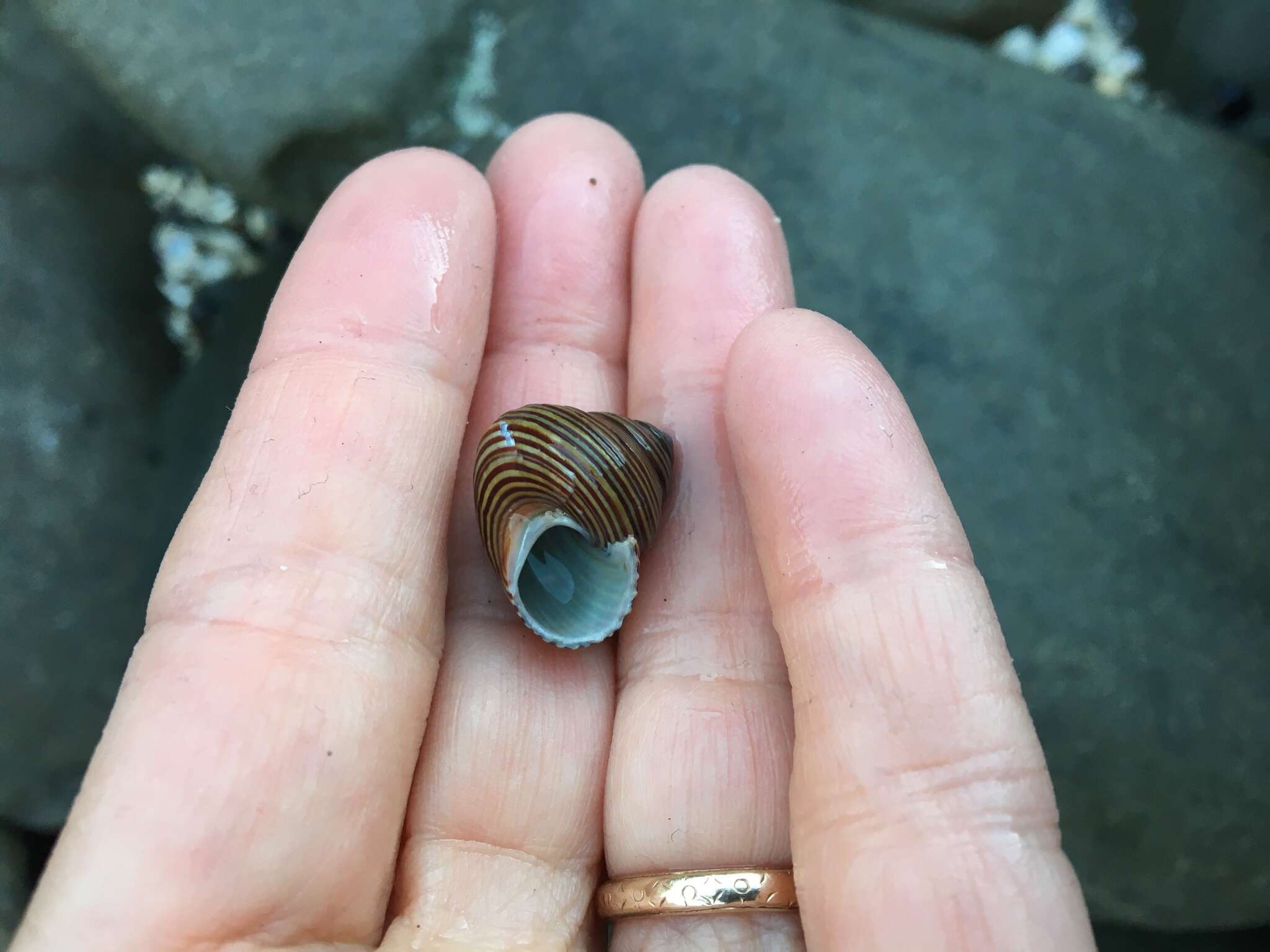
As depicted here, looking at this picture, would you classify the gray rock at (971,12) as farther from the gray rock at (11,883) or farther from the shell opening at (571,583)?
the gray rock at (11,883)

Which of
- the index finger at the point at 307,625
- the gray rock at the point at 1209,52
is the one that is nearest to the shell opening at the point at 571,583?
the index finger at the point at 307,625

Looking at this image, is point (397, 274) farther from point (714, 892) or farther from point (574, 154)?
point (714, 892)

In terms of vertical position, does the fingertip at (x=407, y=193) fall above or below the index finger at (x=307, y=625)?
above

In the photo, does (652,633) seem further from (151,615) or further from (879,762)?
(151,615)

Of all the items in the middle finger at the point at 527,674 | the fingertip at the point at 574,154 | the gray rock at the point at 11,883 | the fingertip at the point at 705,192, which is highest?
the fingertip at the point at 705,192

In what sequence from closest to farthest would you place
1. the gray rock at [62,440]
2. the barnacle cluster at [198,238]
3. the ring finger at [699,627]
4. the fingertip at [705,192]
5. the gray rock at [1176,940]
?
1. the ring finger at [699,627]
2. the fingertip at [705,192]
3. the gray rock at [62,440]
4. the gray rock at [1176,940]
5. the barnacle cluster at [198,238]

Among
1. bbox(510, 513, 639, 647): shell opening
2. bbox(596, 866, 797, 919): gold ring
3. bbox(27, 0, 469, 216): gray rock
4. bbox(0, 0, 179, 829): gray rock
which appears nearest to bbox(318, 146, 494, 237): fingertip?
bbox(510, 513, 639, 647): shell opening

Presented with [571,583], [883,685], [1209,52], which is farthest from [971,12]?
[883,685]

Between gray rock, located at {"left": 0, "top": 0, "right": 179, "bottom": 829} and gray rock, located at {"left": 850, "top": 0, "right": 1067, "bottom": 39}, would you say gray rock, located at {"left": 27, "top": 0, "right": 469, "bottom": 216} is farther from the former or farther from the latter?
gray rock, located at {"left": 850, "top": 0, "right": 1067, "bottom": 39}
